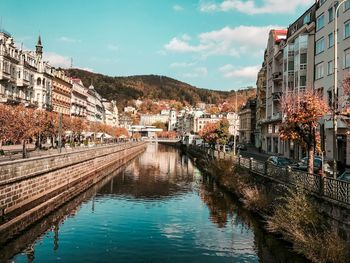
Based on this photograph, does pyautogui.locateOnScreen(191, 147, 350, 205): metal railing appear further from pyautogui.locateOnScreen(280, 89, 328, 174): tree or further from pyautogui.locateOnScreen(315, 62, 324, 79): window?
pyautogui.locateOnScreen(315, 62, 324, 79): window

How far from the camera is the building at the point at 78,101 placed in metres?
113

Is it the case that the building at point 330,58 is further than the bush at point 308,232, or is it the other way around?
the building at point 330,58

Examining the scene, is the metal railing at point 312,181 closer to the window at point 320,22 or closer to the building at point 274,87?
the window at point 320,22

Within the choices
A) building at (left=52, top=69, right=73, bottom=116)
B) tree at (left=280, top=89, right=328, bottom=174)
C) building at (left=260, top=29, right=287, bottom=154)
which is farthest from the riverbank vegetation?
building at (left=52, top=69, right=73, bottom=116)

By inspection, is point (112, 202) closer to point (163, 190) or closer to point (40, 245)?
point (163, 190)

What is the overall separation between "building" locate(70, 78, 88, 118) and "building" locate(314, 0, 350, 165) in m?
75.6

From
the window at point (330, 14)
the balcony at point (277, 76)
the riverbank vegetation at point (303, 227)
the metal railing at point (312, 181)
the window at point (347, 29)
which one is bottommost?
the riverbank vegetation at point (303, 227)

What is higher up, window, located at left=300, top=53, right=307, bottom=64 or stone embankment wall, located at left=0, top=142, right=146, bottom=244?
window, located at left=300, top=53, right=307, bottom=64

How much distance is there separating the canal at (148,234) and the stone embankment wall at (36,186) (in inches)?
34.9

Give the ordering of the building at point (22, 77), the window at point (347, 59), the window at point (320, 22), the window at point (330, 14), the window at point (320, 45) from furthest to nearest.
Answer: the building at point (22, 77) → the window at point (320, 22) → the window at point (320, 45) → the window at point (330, 14) → the window at point (347, 59)

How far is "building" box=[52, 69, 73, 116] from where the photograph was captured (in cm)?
9541

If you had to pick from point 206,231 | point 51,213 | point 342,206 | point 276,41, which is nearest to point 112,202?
point 51,213

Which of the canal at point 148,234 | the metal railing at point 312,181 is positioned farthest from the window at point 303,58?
the metal railing at point 312,181

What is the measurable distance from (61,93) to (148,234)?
276ft
